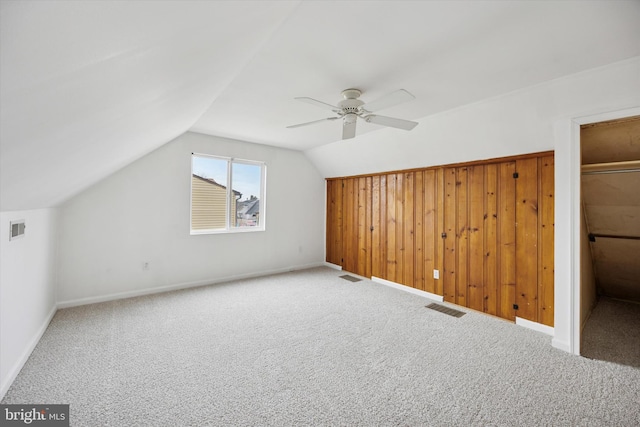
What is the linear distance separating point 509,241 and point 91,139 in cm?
401

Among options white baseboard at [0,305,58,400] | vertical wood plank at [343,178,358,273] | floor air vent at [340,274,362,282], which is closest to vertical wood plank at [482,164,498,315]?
floor air vent at [340,274,362,282]

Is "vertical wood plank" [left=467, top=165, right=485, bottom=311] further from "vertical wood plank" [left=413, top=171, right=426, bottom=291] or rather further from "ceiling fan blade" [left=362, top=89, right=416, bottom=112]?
"ceiling fan blade" [left=362, top=89, right=416, bottom=112]

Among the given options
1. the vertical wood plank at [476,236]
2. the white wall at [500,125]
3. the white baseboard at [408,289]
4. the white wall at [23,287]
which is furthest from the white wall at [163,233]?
the vertical wood plank at [476,236]

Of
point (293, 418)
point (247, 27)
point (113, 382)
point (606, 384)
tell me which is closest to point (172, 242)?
point (113, 382)

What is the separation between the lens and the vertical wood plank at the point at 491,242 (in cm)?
→ 327

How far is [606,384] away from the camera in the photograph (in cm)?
197

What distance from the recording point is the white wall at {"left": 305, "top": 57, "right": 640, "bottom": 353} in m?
2.13

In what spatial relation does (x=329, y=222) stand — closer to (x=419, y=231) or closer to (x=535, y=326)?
(x=419, y=231)

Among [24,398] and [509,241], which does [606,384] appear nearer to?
[509,241]

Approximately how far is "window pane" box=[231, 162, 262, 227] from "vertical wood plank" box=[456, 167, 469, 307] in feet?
10.9

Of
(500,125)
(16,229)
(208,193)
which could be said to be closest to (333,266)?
(208,193)

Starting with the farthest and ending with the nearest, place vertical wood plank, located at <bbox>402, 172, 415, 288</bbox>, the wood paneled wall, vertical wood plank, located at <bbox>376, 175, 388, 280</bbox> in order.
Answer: vertical wood plank, located at <bbox>376, 175, 388, 280</bbox>
vertical wood plank, located at <bbox>402, 172, 415, 288</bbox>
the wood paneled wall

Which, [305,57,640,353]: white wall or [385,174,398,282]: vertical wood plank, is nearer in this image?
[305,57,640,353]: white wall

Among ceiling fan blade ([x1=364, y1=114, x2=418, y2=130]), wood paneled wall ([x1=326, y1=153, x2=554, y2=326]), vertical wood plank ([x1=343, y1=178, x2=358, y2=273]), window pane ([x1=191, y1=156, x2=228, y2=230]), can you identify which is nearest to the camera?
ceiling fan blade ([x1=364, y1=114, x2=418, y2=130])
